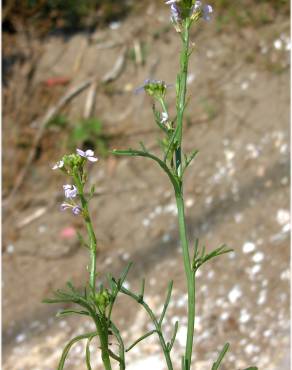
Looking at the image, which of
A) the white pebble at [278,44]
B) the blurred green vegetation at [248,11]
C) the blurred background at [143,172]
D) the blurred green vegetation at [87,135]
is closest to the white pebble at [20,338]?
the blurred background at [143,172]

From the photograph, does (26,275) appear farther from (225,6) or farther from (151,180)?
(225,6)

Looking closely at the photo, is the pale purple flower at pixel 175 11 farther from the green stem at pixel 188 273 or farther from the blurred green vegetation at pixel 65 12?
the blurred green vegetation at pixel 65 12

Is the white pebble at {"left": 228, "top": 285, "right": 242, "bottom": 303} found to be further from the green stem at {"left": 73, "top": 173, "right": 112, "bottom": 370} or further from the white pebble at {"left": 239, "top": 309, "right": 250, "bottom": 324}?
the green stem at {"left": 73, "top": 173, "right": 112, "bottom": 370}

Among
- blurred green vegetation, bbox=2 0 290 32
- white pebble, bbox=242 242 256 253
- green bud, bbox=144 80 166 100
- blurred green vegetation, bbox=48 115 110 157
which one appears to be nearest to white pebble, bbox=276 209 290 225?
white pebble, bbox=242 242 256 253

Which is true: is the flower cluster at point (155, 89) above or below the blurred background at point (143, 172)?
below

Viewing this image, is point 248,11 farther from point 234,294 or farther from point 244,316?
point 244,316

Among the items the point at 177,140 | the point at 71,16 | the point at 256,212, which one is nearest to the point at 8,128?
the point at 71,16

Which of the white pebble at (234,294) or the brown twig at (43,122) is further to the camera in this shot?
the brown twig at (43,122)
